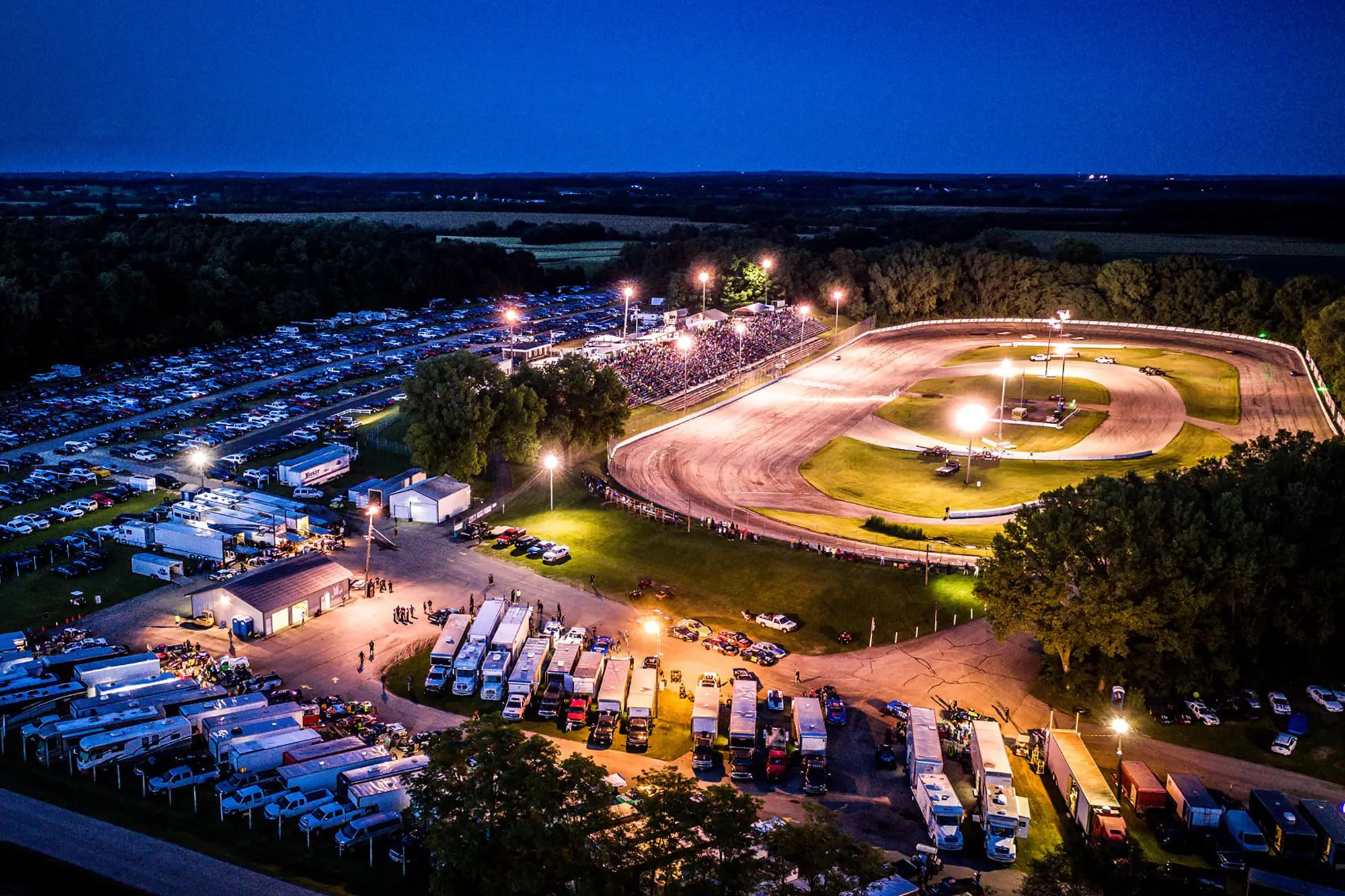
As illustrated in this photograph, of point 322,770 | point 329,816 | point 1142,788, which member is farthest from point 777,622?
point 329,816

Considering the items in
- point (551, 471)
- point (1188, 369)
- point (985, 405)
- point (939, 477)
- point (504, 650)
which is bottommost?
point (504, 650)

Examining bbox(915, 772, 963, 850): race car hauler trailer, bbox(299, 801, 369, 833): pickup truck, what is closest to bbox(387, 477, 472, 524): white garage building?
bbox(299, 801, 369, 833): pickup truck

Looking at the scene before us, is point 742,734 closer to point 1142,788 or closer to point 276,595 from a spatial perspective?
point 1142,788

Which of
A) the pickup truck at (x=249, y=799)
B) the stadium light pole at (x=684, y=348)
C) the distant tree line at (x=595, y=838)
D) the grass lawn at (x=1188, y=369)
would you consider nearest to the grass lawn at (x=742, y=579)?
the distant tree line at (x=595, y=838)

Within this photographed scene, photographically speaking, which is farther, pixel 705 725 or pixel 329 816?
pixel 705 725

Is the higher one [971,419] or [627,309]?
[627,309]

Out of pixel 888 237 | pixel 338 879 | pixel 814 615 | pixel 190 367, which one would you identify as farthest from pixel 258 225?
pixel 338 879

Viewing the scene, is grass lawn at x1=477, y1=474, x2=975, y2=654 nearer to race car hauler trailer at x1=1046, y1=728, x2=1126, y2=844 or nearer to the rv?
race car hauler trailer at x1=1046, y1=728, x2=1126, y2=844
